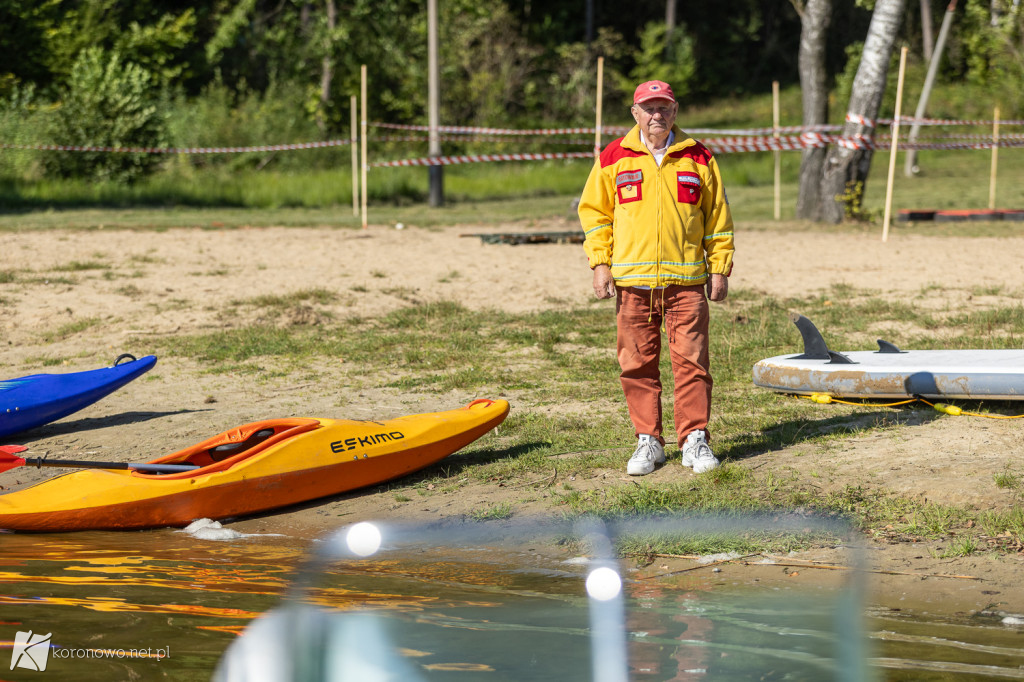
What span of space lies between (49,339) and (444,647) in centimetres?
652

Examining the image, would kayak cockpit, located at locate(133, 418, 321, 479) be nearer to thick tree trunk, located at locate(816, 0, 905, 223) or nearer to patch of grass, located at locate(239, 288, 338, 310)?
patch of grass, located at locate(239, 288, 338, 310)

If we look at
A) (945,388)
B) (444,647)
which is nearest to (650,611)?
(444,647)

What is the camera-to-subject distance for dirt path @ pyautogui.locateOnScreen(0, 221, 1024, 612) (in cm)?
501

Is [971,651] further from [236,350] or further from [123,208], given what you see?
[123,208]

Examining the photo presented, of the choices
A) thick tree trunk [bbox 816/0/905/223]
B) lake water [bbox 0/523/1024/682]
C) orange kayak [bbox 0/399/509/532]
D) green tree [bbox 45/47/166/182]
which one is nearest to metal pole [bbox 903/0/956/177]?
thick tree trunk [bbox 816/0/905/223]

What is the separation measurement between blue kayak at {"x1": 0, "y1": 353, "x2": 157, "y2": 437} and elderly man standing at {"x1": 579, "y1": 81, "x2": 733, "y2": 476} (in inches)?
130

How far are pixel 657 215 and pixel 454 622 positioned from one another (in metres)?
2.22

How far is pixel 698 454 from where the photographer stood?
203 inches

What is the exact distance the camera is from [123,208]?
19922mm

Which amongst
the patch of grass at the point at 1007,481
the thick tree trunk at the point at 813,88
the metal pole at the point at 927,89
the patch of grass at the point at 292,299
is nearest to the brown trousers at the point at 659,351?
the patch of grass at the point at 1007,481

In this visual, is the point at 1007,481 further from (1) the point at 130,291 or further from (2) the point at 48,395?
(1) the point at 130,291

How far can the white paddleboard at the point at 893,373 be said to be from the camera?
19.3ft

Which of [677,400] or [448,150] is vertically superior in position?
[448,150]

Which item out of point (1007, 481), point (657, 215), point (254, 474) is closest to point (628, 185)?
point (657, 215)
